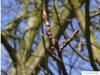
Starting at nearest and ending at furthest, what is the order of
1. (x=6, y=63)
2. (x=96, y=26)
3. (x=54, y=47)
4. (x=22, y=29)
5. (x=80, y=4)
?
(x=54, y=47), (x=80, y=4), (x=96, y=26), (x=22, y=29), (x=6, y=63)

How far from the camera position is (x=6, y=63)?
4973 mm

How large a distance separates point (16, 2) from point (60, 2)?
789 mm

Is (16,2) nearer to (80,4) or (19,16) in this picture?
(19,16)

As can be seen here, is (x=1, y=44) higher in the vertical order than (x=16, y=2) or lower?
lower

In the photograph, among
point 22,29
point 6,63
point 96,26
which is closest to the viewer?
point 96,26

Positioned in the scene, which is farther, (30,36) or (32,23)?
(32,23)

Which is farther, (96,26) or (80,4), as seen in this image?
(96,26)

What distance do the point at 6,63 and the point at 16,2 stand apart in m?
0.85

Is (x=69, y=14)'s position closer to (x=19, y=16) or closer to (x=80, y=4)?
(x=19, y=16)

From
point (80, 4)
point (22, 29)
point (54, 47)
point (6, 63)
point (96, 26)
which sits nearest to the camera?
point (54, 47)

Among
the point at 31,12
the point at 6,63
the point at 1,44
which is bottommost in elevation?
the point at 6,63

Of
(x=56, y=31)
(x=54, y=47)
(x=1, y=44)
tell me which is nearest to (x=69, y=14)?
(x=56, y=31)

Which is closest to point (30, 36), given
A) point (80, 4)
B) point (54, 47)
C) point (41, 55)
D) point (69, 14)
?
point (41, 55)

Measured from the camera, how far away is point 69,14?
4.70m
